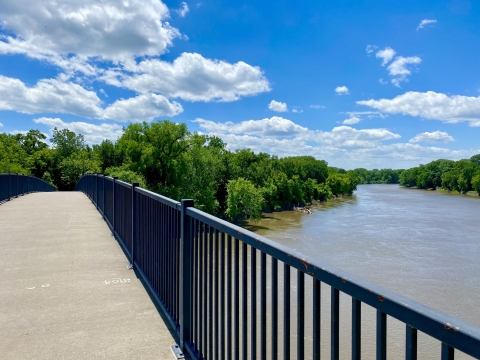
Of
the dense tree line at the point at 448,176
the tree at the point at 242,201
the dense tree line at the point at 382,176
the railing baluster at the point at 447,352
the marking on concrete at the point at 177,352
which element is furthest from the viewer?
the dense tree line at the point at 382,176

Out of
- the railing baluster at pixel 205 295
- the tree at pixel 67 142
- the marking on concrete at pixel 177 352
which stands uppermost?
the tree at pixel 67 142

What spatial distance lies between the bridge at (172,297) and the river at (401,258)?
11.9 ft

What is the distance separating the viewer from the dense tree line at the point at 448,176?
3568 inches

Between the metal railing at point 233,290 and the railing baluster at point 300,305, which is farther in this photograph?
the railing baluster at point 300,305

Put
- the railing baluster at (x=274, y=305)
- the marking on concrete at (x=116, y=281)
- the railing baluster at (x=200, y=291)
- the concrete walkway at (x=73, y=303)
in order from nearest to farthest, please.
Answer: the railing baluster at (x=274, y=305), the railing baluster at (x=200, y=291), the concrete walkway at (x=73, y=303), the marking on concrete at (x=116, y=281)

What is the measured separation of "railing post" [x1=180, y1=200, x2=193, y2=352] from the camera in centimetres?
271

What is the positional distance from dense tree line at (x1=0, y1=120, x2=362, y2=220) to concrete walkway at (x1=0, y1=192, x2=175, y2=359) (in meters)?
20.6

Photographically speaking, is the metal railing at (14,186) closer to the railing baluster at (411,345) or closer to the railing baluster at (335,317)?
the railing baluster at (335,317)

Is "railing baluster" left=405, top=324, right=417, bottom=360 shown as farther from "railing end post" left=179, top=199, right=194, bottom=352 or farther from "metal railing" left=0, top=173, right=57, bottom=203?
"metal railing" left=0, top=173, right=57, bottom=203

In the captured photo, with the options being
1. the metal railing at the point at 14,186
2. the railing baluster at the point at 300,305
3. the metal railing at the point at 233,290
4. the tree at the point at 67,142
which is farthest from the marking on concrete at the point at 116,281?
the tree at the point at 67,142

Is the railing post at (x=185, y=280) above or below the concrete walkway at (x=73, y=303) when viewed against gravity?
above

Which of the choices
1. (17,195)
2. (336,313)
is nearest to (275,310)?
(336,313)

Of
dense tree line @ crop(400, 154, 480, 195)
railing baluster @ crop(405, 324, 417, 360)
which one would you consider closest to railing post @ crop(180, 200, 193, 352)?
railing baluster @ crop(405, 324, 417, 360)

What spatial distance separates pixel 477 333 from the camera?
0.86 m
